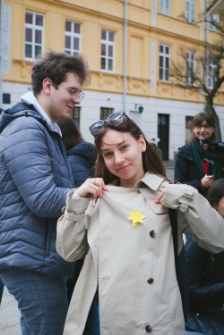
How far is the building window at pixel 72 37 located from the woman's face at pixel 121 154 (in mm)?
19317

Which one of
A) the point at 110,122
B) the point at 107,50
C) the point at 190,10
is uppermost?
the point at 190,10

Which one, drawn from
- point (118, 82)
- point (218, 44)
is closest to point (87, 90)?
point (118, 82)

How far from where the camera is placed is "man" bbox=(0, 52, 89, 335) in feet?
6.60

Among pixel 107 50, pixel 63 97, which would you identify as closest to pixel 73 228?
pixel 63 97

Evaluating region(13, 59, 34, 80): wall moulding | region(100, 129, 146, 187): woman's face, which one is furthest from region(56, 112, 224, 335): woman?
region(13, 59, 34, 80): wall moulding

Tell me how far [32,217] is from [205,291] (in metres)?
1.07

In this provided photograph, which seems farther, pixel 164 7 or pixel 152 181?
pixel 164 7

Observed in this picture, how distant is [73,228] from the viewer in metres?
1.85

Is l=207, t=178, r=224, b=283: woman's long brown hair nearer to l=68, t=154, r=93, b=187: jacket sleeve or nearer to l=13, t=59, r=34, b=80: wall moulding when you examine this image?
l=68, t=154, r=93, b=187: jacket sleeve

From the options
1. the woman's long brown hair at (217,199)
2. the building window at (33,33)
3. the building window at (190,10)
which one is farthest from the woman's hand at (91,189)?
the building window at (190,10)

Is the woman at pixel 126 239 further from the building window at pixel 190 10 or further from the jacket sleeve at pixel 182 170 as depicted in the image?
the building window at pixel 190 10

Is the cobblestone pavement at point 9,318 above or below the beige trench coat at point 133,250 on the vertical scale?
below

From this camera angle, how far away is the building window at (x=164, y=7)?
80.0 ft

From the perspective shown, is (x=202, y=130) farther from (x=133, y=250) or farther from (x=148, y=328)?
(x=148, y=328)
